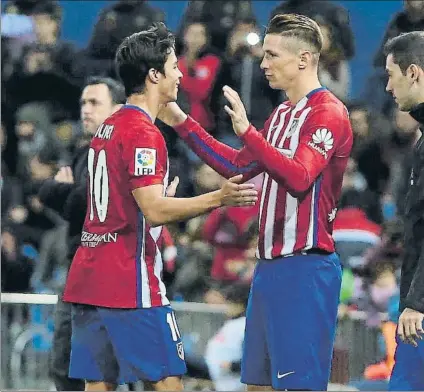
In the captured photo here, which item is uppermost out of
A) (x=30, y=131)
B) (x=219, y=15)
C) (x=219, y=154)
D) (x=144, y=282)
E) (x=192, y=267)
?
(x=219, y=15)

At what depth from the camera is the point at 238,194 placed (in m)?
4.33

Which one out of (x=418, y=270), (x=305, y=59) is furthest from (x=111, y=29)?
(x=418, y=270)

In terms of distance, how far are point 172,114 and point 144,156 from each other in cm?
74

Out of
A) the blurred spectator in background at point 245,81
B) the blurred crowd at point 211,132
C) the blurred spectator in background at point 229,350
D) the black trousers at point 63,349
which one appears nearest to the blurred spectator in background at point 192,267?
the blurred crowd at point 211,132

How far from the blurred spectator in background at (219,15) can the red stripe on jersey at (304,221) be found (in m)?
4.05

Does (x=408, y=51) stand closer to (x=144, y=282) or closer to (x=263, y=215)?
(x=263, y=215)

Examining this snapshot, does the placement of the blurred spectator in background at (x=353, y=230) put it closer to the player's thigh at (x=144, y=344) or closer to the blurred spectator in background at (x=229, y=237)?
the blurred spectator in background at (x=229, y=237)

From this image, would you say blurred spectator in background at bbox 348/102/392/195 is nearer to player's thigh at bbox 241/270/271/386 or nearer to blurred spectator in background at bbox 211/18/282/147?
blurred spectator in background at bbox 211/18/282/147

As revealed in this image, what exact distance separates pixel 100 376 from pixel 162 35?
1.43m

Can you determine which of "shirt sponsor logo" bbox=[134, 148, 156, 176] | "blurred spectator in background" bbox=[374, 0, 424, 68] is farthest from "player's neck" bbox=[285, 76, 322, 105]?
"blurred spectator in background" bbox=[374, 0, 424, 68]

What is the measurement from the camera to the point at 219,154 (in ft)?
17.1

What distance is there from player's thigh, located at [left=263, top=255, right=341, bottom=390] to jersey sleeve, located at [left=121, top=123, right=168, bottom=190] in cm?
63

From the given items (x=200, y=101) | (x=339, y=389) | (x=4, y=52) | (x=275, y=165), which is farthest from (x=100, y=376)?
(x=4, y=52)

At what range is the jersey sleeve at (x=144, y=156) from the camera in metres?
4.55
